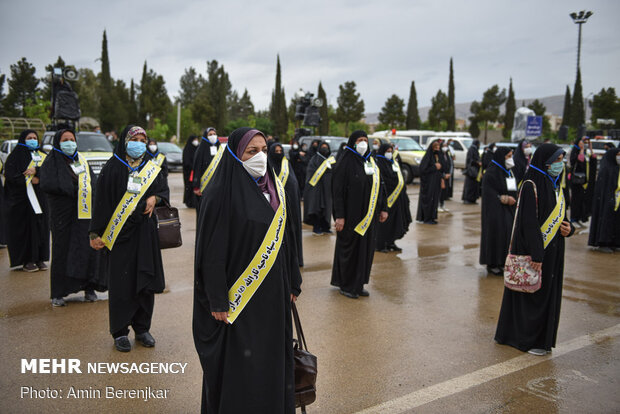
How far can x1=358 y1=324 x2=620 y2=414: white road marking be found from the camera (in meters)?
3.66

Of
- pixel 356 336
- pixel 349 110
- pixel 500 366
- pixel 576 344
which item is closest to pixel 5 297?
pixel 356 336

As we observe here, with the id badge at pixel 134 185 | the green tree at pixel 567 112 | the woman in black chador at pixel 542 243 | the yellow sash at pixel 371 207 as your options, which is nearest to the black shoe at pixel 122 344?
the id badge at pixel 134 185

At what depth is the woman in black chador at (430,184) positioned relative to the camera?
12.1 metres

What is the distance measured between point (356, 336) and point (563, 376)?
73.5 inches

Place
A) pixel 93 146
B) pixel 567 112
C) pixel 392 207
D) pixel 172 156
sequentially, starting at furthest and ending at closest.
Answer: pixel 567 112
pixel 172 156
pixel 93 146
pixel 392 207

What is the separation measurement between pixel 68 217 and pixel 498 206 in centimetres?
582

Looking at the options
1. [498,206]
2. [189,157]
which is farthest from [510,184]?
[189,157]

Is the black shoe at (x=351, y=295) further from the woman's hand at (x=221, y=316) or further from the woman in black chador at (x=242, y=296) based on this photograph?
the woman's hand at (x=221, y=316)

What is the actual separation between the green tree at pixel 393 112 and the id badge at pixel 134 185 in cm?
4861

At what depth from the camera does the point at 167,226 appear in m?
4.77

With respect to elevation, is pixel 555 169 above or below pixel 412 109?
below

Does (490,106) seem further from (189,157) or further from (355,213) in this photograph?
(355,213)

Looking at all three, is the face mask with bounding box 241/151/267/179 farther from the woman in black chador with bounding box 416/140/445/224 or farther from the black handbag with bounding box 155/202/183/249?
the woman in black chador with bounding box 416/140/445/224

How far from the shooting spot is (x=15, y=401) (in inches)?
143
